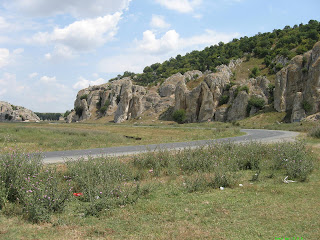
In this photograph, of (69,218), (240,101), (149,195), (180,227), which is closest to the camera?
(180,227)

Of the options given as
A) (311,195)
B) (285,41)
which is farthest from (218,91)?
(311,195)

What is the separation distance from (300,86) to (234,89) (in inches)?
761

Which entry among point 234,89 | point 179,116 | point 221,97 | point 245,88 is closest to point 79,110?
point 179,116

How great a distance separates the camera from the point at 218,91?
79.1 meters

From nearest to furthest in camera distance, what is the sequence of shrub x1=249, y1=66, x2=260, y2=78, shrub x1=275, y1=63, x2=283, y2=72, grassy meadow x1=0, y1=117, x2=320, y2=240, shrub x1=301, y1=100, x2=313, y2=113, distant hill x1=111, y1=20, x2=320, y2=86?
grassy meadow x1=0, y1=117, x2=320, y2=240, shrub x1=301, y1=100, x2=313, y2=113, shrub x1=275, y1=63, x2=283, y2=72, distant hill x1=111, y1=20, x2=320, y2=86, shrub x1=249, y1=66, x2=260, y2=78

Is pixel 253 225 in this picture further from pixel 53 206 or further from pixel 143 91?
pixel 143 91

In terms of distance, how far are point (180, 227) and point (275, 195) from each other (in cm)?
418

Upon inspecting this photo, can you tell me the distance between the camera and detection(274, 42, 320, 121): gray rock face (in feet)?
173

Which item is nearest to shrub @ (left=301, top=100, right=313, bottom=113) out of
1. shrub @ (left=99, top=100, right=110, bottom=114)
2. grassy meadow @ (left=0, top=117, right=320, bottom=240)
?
grassy meadow @ (left=0, top=117, right=320, bottom=240)

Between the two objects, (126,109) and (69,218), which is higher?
(126,109)

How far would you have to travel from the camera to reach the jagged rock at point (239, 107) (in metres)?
68.2

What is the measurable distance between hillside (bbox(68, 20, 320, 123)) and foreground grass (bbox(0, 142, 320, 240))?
5008 cm

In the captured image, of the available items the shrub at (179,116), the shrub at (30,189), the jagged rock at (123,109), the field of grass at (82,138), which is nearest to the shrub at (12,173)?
the shrub at (30,189)

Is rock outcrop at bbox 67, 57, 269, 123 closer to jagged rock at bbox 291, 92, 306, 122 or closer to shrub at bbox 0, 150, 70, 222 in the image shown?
jagged rock at bbox 291, 92, 306, 122
